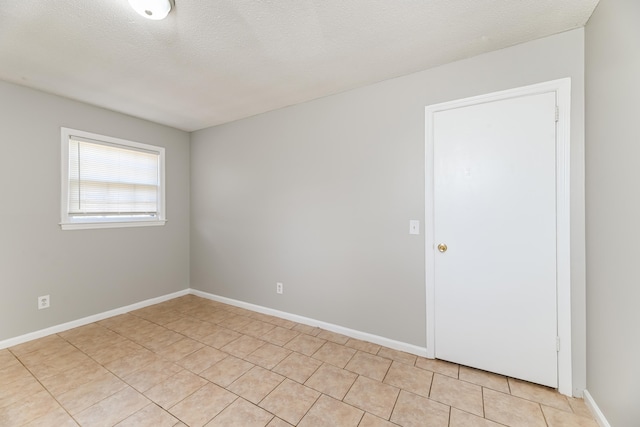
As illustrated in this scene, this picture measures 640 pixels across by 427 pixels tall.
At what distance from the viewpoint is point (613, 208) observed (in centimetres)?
142

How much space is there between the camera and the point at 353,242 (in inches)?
102

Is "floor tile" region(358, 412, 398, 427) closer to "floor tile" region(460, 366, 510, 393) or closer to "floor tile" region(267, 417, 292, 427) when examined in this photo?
"floor tile" region(267, 417, 292, 427)

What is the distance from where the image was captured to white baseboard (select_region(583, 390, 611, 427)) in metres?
1.48

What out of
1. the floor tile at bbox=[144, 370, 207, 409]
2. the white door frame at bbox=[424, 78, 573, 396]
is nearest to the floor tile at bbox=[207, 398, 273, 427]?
the floor tile at bbox=[144, 370, 207, 409]

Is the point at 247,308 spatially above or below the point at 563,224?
below

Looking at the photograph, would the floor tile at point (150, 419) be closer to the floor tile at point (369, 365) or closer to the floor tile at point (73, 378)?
the floor tile at point (73, 378)

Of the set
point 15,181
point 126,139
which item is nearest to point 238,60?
point 126,139

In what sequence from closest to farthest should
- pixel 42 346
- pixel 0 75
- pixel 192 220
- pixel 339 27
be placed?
pixel 339 27 < pixel 0 75 < pixel 42 346 < pixel 192 220

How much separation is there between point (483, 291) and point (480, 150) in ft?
3.53

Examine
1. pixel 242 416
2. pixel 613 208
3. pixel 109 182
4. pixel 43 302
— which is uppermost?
pixel 109 182

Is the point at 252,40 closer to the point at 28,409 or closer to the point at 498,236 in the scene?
the point at 498,236

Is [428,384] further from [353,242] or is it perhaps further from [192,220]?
[192,220]

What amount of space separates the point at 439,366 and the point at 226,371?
1.69 m

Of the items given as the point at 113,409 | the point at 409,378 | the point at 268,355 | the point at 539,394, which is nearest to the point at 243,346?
the point at 268,355
